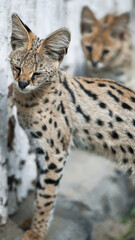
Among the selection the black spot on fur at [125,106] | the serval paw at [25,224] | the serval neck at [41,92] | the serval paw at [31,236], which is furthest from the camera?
the serval paw at [25,224]

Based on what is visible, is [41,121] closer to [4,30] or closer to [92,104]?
[92,104]

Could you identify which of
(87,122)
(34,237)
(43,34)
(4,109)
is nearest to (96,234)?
(34,237)

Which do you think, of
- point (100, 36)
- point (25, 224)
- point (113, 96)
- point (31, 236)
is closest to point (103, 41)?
point (100, 36)

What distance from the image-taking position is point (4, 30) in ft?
8.26

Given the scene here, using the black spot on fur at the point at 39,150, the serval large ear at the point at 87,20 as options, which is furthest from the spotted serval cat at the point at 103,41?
the black spot on fur at the point at 39,150

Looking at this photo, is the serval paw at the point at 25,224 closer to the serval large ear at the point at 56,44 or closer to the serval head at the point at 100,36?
the serval large ear at the point at 56,44

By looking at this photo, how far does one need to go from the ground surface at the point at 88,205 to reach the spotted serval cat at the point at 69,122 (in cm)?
37

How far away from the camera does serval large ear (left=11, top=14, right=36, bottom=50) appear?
222 centimetres

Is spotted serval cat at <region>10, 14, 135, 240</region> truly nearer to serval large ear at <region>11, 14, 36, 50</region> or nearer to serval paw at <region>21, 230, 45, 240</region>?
serval paw at <region>21, 230, 45, 240</region>

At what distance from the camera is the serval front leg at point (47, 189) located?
269 centimetres

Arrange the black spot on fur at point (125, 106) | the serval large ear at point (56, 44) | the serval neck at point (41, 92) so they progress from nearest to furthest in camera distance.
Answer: the serval large ear at point (56, 44)
the serval neck at point (41, 92)
the black spot on fur at point (125, 106)

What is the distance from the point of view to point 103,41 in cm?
415

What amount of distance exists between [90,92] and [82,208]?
1401mm

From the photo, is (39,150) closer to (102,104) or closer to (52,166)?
(52,166)
